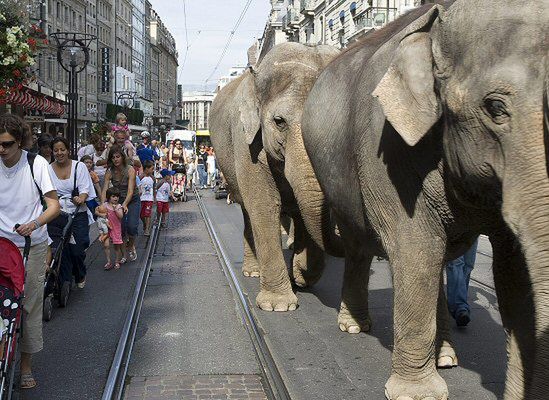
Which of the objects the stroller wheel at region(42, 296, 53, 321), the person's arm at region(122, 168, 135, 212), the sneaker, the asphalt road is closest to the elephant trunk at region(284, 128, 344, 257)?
the asphalt road

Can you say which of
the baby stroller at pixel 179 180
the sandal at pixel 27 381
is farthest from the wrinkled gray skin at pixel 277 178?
the baby stroller at pixel 179 180

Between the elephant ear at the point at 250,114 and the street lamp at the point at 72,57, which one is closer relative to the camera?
the elephant ear at the point at 250,114

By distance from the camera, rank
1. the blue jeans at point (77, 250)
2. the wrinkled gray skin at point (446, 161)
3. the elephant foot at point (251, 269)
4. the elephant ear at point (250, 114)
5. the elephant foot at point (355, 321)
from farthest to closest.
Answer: the elephant foot at point (251, 269) < the blue jeans at point (77, 250) < the elephant ear at point (250, 114) < the elephant foot at point (355, 321) < the wrinkled gray skin at point (446, 161)

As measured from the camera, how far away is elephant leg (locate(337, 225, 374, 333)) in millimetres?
6887

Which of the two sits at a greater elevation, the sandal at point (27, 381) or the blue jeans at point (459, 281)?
the blue jeans at point (459, 281)

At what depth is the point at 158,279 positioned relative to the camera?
1009 cm

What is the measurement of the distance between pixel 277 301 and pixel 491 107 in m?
4.78

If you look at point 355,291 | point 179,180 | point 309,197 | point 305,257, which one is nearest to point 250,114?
point 309,197

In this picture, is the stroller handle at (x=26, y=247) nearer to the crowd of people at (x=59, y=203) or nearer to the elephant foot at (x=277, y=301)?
the crowd of people at (x=59, y=203)

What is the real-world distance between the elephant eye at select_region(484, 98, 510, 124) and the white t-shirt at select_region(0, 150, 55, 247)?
10.8 ft

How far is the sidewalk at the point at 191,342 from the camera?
5711 millimetres

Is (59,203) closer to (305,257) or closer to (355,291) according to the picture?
(355,291)

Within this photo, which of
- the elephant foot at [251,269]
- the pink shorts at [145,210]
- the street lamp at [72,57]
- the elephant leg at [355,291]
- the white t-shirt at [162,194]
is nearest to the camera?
the elephant leg at [355,291]

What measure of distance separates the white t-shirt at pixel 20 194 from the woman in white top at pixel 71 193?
2987mm
